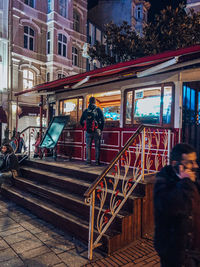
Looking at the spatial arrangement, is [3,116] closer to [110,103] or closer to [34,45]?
[34,45]

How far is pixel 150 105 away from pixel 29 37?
1789 centimetres

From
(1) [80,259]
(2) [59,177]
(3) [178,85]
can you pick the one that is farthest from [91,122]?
(1) [80,259]

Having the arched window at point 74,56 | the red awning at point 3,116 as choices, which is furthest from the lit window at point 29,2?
the red awning at point 3,116

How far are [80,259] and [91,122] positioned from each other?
12.4 ft

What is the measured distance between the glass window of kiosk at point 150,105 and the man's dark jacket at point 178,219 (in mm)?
4465

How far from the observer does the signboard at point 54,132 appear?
8117 mm

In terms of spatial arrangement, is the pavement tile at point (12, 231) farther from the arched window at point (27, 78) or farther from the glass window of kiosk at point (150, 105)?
the arched window at point (27, 78)

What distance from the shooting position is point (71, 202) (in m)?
4.90

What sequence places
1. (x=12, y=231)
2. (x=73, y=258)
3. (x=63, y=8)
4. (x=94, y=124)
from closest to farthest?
(x=73, y=258), (x=12, y=231), (x=94, y=124), (x=63, y=8)

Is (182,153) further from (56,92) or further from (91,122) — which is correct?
(56,92)

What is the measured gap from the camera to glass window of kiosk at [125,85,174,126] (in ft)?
20.8

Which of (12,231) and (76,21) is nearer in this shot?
(12,231)

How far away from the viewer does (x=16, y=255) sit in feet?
12.0

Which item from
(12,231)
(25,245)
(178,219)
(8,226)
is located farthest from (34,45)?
(178,219)
